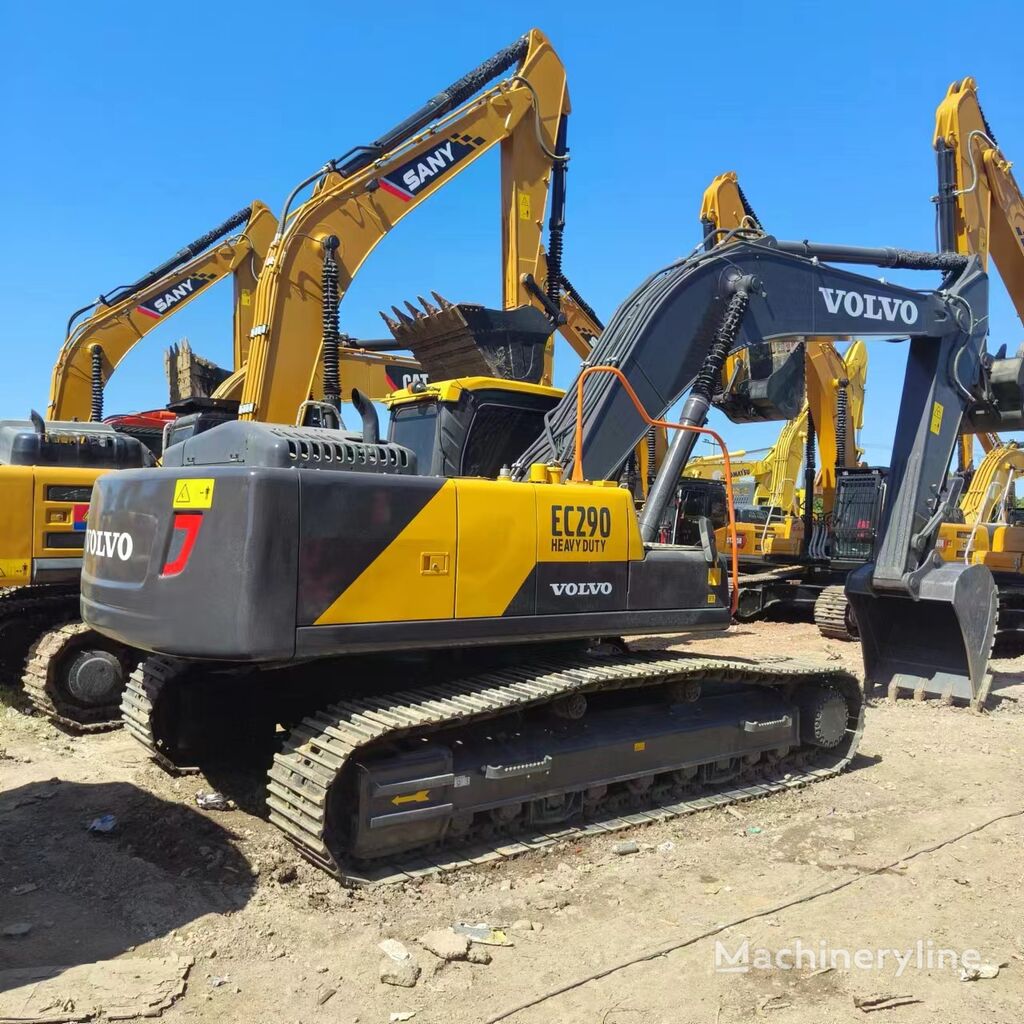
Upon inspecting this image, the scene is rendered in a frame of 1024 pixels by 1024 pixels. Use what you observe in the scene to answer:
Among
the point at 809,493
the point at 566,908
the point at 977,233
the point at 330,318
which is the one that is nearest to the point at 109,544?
the point at 566,908

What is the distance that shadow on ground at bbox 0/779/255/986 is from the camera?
3.63 metres

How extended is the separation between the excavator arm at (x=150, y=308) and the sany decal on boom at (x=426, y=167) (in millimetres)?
5718

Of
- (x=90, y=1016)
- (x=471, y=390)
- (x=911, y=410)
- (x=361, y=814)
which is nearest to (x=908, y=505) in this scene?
(x=911, y=410)

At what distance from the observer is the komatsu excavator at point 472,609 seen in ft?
13.1

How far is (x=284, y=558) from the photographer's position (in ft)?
12.8

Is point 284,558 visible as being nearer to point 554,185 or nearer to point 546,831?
point 546,831

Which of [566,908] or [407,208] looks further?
[407,208]

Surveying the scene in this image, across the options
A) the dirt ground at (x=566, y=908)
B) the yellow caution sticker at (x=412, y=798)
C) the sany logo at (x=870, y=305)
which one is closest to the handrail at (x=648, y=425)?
the dirt ground at (x=566, y=908)

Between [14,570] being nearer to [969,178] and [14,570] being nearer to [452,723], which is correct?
[452,723]

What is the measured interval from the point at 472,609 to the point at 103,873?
79.7 inches

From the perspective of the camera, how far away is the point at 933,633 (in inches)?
328

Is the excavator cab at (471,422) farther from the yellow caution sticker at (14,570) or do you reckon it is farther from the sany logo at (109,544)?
the yellow caution sticker at (14,570)

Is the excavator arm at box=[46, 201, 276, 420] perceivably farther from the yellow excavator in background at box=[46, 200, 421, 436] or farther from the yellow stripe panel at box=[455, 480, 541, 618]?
the yellow stripe panel at box=[455, 480, 541, 618]

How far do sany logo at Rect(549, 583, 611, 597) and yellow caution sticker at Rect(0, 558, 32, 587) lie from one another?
15.7ft
